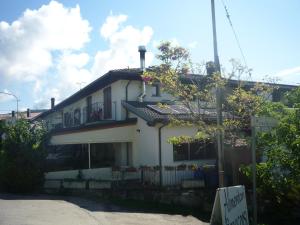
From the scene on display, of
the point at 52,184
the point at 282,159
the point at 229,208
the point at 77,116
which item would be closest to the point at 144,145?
the point at 52,184

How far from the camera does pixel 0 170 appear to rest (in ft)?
63.9

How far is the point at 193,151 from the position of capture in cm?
1986

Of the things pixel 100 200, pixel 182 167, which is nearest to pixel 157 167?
pixel 182 167

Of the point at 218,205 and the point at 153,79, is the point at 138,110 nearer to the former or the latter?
the point at 153,79

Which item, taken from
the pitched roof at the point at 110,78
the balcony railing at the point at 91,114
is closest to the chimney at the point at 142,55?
the pitched roof at the point at 110,78

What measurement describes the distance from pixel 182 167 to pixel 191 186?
140 cm

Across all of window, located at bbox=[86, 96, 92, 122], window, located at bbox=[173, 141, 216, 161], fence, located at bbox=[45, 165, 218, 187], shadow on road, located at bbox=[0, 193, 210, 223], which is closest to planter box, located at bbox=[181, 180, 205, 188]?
fence, located at bbox=[45, 165, 218, 187]

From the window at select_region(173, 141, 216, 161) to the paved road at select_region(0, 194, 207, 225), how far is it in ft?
16.8

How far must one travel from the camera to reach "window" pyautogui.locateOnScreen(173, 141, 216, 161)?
19.4 metres

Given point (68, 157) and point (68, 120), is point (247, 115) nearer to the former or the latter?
point (68, 157)

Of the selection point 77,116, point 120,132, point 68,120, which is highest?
point 77,116

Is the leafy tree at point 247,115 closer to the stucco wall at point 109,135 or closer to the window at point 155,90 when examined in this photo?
the stucco wall at point 109,135

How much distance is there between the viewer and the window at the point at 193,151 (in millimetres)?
19359

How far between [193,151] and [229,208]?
451 inches
